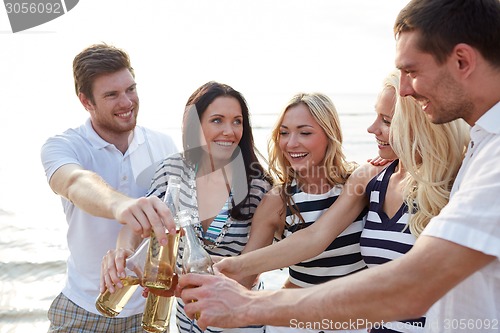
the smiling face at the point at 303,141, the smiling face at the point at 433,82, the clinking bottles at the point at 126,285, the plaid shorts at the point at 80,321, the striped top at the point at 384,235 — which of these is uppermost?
the smiling face at the point at 433,82

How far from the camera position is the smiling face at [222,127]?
344cm

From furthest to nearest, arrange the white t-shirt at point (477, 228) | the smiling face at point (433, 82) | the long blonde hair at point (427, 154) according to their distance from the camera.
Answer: the long blonde hair at point (427, 154) → the smiling face at point (433, 82) → the white t-shirt at point (477, 228)

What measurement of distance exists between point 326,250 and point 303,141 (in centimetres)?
71

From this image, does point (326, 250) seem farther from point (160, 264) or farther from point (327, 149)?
point (160, 264)

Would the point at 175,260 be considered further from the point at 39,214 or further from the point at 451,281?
the point at 39,214

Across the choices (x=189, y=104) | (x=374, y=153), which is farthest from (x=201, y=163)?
(x=374, y=153)

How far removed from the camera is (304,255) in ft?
9.80

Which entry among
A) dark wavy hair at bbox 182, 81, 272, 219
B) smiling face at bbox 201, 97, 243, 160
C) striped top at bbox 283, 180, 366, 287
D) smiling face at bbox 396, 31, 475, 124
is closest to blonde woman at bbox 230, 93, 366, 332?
striped top at bbox 283, 180, 366, 287

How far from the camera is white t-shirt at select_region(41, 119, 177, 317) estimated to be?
130 inches

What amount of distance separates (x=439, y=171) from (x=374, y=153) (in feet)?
48.7

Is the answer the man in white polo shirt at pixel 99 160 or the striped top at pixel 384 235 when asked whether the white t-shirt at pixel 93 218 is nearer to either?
the man in white polo shirt at pixel 99 160

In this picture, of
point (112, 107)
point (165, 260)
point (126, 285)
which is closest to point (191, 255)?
point (165, 260)

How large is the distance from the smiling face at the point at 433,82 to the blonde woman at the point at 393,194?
617mm

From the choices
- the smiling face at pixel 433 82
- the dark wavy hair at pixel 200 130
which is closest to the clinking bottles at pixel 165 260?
the smiling face at pixel 433 82
